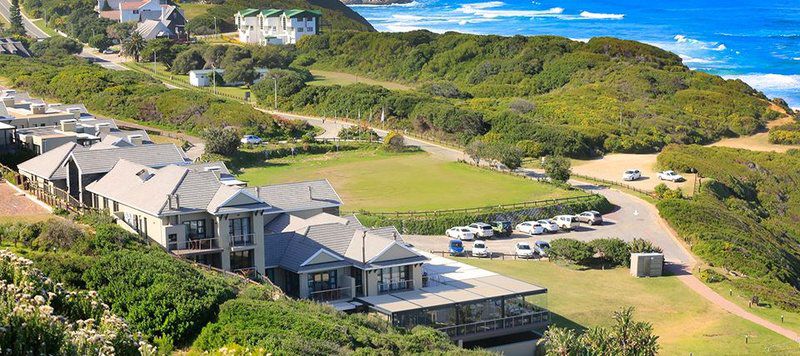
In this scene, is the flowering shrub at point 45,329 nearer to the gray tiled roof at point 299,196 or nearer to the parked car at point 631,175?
the gray tiled roof at point 299,196

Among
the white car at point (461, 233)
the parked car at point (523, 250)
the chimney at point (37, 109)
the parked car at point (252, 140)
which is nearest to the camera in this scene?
the parked car at point (523, 250)

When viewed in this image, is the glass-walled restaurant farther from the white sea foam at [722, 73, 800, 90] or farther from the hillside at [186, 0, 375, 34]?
the hillside at [186, 0, 375, 34]

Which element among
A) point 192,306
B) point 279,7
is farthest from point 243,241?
point 279,7

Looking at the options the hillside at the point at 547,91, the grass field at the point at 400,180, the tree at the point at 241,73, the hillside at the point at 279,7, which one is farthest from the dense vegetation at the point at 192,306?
the hillside at the point at 279,7

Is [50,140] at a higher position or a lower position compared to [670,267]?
higher

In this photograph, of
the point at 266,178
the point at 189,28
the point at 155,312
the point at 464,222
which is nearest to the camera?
the point at 155,312

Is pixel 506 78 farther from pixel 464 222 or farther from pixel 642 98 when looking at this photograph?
pixel 464 222

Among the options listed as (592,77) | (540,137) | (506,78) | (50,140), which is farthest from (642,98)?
(50,140)
